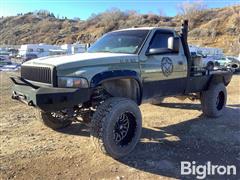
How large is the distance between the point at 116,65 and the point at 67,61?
2.77 feet

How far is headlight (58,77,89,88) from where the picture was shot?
17.4 feet

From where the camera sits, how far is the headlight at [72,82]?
5297 mm

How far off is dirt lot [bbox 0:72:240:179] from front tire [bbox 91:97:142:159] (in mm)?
198

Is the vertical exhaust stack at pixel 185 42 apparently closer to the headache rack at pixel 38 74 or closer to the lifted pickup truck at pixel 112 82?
the lifted pickup truck at pixel 112 82

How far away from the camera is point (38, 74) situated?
18.4 ft

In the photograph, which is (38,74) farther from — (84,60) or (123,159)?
(123,159)

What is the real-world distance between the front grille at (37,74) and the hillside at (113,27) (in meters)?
41.1

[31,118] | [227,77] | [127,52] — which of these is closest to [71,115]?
[127,52]

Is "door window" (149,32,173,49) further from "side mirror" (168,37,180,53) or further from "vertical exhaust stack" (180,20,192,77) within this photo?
"vertical exhaust stack" (180,20,192,77)

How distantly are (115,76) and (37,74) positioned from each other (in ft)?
4.00

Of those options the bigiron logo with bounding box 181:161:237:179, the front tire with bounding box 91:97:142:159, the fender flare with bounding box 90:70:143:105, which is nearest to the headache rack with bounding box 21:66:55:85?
the fender flare with bounding box 90:70:143:105

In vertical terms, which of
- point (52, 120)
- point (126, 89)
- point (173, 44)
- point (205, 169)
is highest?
point (173, 44)

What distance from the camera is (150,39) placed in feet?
21.9

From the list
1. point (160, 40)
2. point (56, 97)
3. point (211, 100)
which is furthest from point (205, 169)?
point (211, 100)
